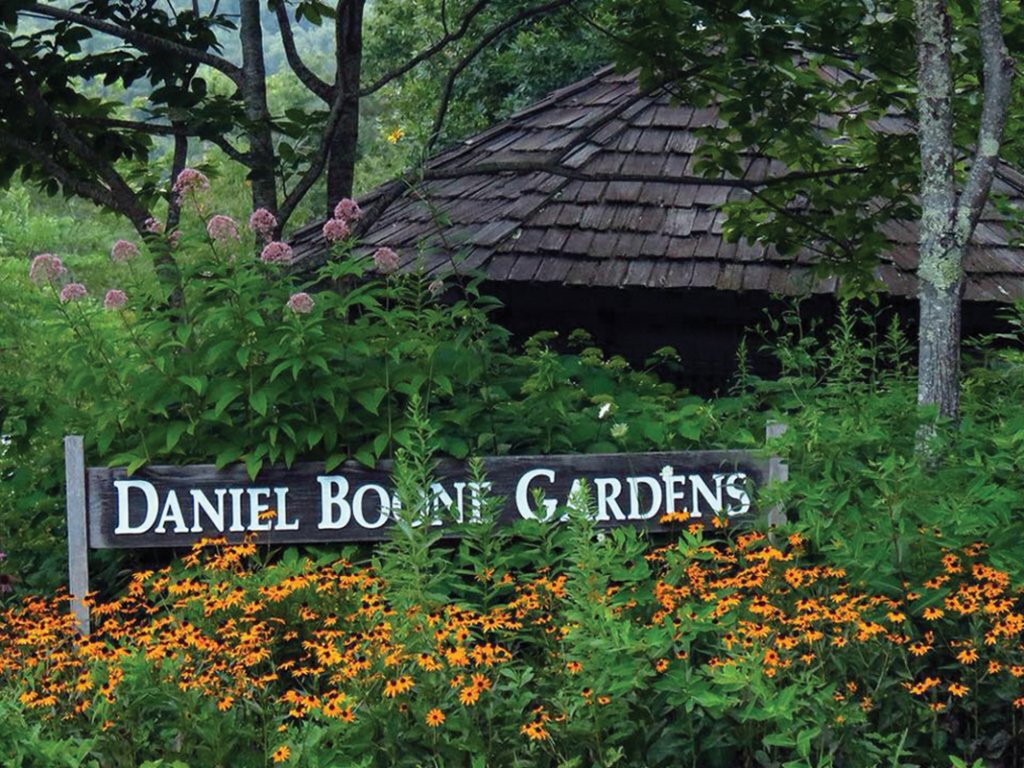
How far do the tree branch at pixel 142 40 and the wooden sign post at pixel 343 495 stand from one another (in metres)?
2.31

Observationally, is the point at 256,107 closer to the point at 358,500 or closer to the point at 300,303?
the point at 300,303

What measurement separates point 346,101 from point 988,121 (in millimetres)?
2846

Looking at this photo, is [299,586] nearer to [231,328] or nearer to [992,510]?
[231,328]

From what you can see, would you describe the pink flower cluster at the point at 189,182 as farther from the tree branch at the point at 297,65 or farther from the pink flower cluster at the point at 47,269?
the tree branch at the point at 297,65

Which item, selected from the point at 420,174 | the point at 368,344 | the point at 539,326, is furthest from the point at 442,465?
the point at 539,326

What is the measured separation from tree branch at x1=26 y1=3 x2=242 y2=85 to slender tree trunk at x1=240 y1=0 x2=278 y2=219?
76mm

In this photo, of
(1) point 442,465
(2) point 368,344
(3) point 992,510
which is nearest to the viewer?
(3) point 992,510

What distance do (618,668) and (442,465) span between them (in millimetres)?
1542

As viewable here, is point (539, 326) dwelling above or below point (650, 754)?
above

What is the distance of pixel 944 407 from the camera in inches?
190

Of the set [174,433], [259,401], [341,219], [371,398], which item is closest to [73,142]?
[341,219]

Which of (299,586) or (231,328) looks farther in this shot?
(231,328)

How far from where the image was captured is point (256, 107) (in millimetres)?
6430

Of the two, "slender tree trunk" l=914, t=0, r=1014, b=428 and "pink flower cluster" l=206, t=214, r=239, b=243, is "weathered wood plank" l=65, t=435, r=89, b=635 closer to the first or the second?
"pink flower cluster" l=206, t=214, r=239, b=243
